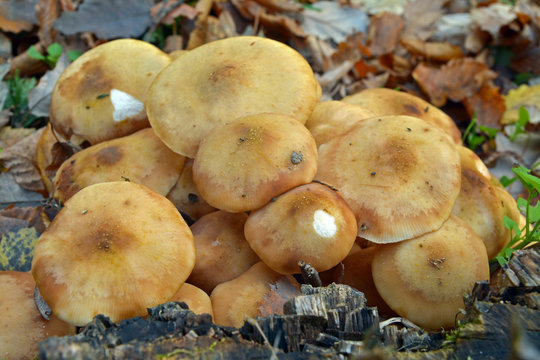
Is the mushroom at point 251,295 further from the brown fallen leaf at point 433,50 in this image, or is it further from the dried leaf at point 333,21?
the brown fallen leaf at point 433,50

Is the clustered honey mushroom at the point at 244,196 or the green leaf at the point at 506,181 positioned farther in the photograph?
the green leaf at the point at 506,181

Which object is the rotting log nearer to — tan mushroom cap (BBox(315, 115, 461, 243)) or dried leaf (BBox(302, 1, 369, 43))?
tan mushroom cap (BBox(315, 115, 461, 243))

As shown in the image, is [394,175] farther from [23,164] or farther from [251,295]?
[23,164]

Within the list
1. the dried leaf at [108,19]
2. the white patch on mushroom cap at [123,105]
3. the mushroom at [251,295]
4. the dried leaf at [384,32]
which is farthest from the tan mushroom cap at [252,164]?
the dried leaf at [384,32]

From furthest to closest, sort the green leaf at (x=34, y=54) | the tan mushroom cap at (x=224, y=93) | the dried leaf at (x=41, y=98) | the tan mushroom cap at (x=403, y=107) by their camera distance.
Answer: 1. the green leaf at (x=34, y=54)
2. the dried leaf at (x=41, y=98)
3. the tan mushroom cap at (x=403, y=107)
4. the tan mushroom cap at (x=224, y=93)

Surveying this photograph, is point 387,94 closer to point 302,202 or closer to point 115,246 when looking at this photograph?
point 302,202
